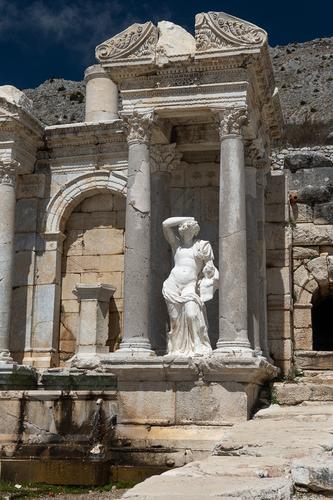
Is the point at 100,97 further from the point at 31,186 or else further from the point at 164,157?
the point at 164,157

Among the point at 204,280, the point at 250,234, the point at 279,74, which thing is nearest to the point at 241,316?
the point at 204,280

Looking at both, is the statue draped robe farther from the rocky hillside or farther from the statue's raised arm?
the rocky hillside

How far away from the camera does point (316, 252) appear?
48.4 ft

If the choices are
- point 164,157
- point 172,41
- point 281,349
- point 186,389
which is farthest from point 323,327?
point 172,41

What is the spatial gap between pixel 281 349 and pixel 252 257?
6.63 feet

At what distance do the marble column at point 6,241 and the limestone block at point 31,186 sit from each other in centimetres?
58

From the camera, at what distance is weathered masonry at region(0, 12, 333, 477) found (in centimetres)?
1093

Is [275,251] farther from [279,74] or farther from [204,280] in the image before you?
[279,74]

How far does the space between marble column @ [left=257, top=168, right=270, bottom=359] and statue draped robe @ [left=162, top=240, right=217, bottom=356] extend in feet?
5.99

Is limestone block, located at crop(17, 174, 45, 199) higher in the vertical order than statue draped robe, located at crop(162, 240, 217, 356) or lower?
higher

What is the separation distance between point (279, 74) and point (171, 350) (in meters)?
52.7

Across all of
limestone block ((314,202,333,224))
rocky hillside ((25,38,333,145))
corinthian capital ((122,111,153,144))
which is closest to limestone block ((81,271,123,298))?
corinthian capital ((122,111,153,144))

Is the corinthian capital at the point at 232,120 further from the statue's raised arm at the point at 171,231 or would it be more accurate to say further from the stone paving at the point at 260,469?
the stone paving at the point at 260,469

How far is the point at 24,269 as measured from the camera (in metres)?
14.7
